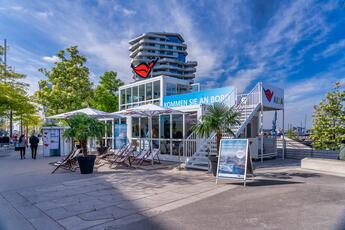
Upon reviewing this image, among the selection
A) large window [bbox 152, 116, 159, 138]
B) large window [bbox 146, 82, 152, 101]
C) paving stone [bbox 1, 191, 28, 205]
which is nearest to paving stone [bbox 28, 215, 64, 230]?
paving stone [bbox 1, 191, 28, 205]

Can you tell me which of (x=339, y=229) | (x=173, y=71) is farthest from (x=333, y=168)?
(x=173, y=71)

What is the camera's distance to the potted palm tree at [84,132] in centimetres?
877

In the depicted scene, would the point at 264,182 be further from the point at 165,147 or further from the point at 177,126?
the point at 165,147

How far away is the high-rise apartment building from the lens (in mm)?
83312

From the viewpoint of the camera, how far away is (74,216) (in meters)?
4.36

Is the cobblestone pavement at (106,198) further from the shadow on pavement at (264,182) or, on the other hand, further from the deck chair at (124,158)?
the deck chair at (124,158)

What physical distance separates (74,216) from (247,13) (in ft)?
43.4

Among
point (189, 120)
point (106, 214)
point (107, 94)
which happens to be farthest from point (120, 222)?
point (107, 94)

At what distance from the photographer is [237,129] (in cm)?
1088

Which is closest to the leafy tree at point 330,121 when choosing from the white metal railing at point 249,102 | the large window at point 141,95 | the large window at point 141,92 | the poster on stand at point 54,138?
the white metal railing at point 249,102

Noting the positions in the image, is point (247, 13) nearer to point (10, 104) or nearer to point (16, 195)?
point (16, 195)

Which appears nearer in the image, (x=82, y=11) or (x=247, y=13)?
(x=82, y=11)

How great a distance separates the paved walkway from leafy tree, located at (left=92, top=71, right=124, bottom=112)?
55.6ft

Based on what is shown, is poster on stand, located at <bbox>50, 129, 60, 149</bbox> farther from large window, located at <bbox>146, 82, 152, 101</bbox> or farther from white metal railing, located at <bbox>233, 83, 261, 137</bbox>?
white metal railing, located at <bbox>233, 83, 261, 137</bbox>
